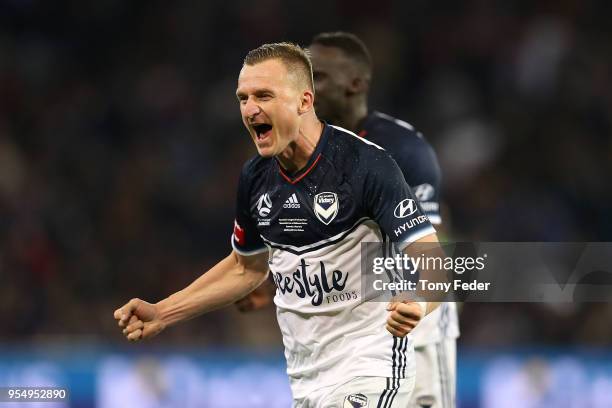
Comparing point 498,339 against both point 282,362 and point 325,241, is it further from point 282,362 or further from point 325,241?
point 325,241

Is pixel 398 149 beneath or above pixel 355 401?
above

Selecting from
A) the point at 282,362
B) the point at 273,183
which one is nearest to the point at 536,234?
the point at 282,362

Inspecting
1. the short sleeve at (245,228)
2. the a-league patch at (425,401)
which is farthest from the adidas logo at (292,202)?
the a-league patch at (425,401)

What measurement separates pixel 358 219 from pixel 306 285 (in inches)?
14.1

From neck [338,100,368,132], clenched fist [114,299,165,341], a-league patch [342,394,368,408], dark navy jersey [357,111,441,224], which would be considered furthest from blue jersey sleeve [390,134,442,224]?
clenched fist [114,299,165,341]

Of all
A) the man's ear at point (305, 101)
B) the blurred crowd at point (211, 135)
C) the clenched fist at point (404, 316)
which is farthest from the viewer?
the blurred crowd at point (211, 135)

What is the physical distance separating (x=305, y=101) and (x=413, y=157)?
3.75ft

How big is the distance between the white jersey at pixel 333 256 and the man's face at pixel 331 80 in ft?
3.94

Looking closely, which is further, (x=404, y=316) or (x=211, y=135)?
(x=211, y=135)

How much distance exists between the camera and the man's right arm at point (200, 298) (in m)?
4.47

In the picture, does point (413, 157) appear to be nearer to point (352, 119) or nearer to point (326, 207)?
point (352, 119)

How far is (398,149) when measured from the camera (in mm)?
5449

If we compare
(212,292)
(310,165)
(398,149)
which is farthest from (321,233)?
(398,149)

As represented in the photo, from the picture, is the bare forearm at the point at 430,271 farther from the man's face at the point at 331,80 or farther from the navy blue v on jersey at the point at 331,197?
the man's face at the point at 331,80
